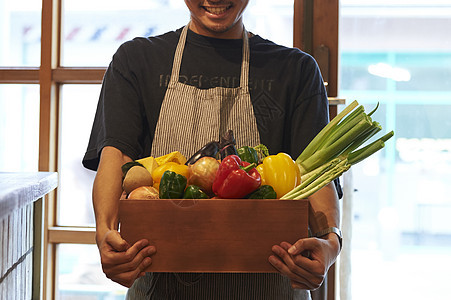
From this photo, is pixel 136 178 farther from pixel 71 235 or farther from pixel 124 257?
pixel 71 235

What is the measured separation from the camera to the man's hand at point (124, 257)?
1.06 m

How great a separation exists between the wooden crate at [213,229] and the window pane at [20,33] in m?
1.61

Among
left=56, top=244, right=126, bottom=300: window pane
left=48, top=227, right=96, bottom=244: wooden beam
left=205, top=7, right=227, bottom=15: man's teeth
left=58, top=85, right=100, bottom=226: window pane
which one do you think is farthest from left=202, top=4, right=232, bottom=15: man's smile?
left=56, top=244, right=126, bottom=300: window pane

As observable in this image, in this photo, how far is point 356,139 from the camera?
1205 mm

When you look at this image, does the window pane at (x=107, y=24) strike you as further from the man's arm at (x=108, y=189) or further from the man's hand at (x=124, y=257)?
the man's hand at (x=124, y=257)

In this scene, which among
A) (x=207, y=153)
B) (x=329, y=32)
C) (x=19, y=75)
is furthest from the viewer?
(x=19, y=75)

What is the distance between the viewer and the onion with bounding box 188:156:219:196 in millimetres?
1099

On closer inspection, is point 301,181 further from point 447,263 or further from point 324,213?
point 447,263

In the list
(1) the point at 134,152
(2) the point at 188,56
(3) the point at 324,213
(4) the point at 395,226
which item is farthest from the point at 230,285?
→ (4) the point at 395,226

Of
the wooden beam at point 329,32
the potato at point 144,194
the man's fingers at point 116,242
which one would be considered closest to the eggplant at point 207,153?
the potato at point 144,194

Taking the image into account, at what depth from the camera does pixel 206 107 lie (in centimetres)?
146

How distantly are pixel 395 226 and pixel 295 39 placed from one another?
91 cm

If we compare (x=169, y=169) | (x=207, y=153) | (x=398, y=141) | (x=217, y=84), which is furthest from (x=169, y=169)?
(x=398, y=141)

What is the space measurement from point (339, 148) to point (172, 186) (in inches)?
15.2
